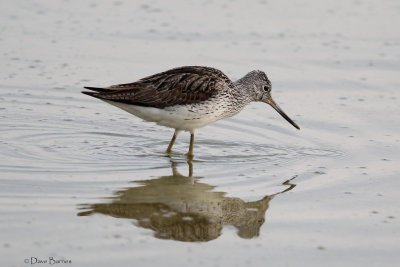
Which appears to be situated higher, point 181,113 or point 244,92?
point 244,92

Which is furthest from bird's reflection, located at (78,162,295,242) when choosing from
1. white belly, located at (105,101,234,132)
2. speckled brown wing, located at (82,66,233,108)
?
speckled brown wing, located at (82,66,233,108)

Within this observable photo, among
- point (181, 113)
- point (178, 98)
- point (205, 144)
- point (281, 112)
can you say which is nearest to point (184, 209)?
point (181, 113)

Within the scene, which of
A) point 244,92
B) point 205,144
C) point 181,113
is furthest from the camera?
point 244,92

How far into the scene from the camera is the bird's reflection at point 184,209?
688 cm

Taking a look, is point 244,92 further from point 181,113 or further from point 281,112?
point 181,113

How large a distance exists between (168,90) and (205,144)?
92cm

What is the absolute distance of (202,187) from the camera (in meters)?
8.15

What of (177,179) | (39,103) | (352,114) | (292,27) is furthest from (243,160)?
(292,27)

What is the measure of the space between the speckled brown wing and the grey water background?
0.63 m

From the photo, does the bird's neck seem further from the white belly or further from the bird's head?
the white belly

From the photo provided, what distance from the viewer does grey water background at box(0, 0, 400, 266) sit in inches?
260

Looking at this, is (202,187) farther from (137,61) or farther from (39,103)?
(137,61)

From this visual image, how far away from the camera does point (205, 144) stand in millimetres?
9750

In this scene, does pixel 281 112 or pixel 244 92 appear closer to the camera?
pixel 244 92
